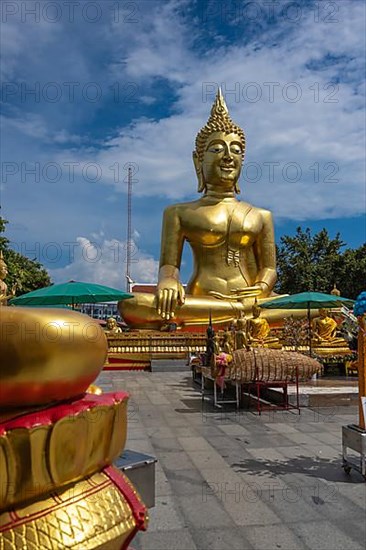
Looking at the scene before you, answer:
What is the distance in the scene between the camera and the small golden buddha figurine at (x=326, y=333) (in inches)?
514

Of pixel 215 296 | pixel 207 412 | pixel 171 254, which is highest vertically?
pixel 171 254

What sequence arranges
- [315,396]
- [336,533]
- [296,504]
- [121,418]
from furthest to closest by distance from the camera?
→ [315,396]
[296,504]
[336,533]
[121,418]

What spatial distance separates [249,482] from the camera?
12.8 feet

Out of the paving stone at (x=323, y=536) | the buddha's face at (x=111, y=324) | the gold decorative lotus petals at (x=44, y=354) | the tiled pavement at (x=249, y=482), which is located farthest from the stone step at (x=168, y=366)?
the gold decorative lotus petals at (x=44, y=354)

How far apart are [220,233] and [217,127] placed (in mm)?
3458

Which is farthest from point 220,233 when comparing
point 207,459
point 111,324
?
point 207,459

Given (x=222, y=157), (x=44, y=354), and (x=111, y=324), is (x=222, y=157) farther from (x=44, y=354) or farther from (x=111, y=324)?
(x=44, y=354)

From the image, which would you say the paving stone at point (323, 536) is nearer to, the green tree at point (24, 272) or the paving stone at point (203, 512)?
the paving stone at point (203, 512)

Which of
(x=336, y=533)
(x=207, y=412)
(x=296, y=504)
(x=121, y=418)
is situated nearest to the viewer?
(x=121, y=418)

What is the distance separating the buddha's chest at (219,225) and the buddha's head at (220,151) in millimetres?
912

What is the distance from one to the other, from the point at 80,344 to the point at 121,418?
0.37 meters

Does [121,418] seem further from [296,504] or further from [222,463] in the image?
[222,463]

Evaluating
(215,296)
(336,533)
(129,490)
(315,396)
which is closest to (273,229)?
(215,296)

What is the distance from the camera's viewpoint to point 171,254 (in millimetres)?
16469
